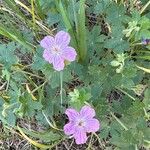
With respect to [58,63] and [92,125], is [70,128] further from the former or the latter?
[58,63]

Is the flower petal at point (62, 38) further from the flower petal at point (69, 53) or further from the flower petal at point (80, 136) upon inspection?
the flower petal at point (80, 136)

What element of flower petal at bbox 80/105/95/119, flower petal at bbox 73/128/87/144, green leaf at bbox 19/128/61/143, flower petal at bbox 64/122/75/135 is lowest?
green leaf at bbox 19/128/61/143

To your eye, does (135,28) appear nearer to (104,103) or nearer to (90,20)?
(104,103)

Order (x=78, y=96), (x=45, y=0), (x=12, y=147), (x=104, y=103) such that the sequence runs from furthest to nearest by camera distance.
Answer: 1. (x=12, y=147)
2. (x=45, y=0)
3. (x=104, y=103)
4. (x=78, y=96)

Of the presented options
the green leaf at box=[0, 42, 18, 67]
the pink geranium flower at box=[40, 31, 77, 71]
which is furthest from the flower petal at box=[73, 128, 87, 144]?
the green leaf at box=[0, 42, 18, 67]

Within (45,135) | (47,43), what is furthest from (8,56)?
(45,135)

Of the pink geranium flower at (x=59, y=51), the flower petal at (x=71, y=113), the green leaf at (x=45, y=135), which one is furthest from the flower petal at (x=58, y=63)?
the green leaf at (x=45, y=135)

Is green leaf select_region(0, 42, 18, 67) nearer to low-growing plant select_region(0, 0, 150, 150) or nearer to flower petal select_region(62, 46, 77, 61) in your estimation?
low-growing plant select_region(0, 0, 150, 150)

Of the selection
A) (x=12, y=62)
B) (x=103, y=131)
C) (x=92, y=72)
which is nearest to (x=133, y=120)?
(x=103, y=131)
